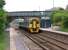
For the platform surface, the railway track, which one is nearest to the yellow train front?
the railway track

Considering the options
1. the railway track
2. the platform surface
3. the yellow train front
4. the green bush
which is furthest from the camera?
the green bush

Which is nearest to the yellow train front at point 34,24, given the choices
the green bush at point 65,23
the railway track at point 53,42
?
the railway track at point 53,42

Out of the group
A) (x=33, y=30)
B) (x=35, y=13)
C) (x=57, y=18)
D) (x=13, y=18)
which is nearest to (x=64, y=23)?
(x=57, y=18)

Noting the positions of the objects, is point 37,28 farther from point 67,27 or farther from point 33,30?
point 67,27

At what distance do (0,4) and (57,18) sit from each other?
50.4 feet

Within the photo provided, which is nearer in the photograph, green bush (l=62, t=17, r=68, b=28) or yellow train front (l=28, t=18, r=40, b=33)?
yellow train front (l=28, t=18, r=40, b=33)

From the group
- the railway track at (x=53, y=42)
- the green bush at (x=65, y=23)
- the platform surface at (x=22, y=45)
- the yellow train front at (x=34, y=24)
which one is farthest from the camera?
the green bush at (x=65, y=23)

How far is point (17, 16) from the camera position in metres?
103

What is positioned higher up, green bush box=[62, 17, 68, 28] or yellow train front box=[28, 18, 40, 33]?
yellow train front box=[28, 18, 40, 33]

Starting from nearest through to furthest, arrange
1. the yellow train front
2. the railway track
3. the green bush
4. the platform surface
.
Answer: the platform surface < the railway track < the yellow train front < the green bush

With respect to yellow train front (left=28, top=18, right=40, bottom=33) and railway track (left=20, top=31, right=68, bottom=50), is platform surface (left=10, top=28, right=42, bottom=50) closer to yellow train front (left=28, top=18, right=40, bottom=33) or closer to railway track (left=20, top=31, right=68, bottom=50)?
railway track (left=20, top=31, right=68, bottom=50)

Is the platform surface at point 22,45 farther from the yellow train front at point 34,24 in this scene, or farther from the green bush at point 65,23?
the green bush at point 65,23

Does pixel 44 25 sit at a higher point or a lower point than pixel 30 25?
lower

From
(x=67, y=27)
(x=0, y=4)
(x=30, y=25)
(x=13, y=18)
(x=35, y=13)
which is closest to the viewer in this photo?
(x=30, y=25)
